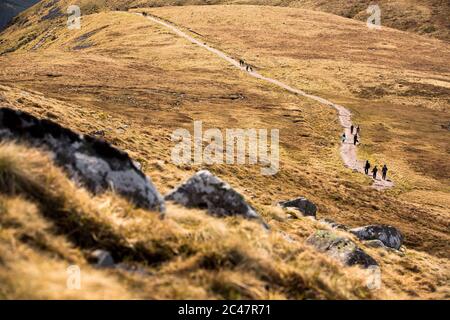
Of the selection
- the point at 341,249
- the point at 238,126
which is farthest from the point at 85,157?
the point at 238,126

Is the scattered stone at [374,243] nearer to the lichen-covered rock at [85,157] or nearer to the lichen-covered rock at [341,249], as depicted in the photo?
the lichen-covered rock at [341,249]

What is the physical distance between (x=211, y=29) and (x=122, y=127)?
136m

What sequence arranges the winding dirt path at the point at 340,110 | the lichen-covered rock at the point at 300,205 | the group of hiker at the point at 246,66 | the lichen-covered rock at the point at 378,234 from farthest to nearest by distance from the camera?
the group of hiker at the point at 246,66, the winding dirt path at the point at 340,110, the lichen-covered rock at the point at 300,205, the lichen-covered rock at the point at 378,234

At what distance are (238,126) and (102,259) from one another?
59.5 metres

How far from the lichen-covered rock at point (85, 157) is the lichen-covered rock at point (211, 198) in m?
1.40

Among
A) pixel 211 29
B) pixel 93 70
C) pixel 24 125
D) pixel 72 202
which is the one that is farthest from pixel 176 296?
pixel 211 29

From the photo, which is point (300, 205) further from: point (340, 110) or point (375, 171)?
point (340, 110)

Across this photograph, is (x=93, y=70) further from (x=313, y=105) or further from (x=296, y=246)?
(x=296, y=246)

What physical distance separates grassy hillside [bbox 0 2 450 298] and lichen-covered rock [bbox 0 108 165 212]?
23.5 inches

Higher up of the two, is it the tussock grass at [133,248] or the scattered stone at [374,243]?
the tussock grass at [133,248]

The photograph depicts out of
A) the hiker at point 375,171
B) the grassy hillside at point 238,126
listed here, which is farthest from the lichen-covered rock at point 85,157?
the hiker at point 375,171

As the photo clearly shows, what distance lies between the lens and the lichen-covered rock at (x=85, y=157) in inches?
355

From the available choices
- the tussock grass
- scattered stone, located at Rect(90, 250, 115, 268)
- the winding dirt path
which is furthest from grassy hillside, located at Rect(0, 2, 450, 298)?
the winding dirt path

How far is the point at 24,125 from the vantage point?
9.13 meters
